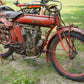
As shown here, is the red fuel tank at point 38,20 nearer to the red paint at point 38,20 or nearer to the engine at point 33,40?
the red paint at point 38,20

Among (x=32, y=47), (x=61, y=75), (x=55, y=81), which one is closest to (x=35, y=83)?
(x=55, y=81)

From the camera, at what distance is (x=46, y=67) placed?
3008 millimetres

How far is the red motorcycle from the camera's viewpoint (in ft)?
7.94

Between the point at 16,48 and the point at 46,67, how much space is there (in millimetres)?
864

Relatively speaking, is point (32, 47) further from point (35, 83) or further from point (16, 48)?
point (35, 83)

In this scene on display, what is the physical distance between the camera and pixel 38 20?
249 cm

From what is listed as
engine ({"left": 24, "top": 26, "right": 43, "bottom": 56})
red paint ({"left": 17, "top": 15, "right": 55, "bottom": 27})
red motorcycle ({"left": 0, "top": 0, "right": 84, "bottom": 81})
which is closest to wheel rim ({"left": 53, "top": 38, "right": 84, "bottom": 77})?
red motorcycle ({"left": 0, "top": 0, "right": 84, "bottom": 81})

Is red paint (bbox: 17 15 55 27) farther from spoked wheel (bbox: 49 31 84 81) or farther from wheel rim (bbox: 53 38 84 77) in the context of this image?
wheel rim (bbox: 53 38 84 77)

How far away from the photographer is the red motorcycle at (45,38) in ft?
7.94

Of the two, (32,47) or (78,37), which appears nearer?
(78,37)

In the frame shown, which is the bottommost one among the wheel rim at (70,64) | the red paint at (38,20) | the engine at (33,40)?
the wheel rim at (70,64)

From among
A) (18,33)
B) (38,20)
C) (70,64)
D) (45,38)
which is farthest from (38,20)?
(70,64)

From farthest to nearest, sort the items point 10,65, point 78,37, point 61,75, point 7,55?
point 7,55 < point 10,65 < point 61,75 < point 78,37

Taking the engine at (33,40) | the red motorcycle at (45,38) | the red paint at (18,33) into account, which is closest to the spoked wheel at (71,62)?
the red motorcycle at (45,38)
